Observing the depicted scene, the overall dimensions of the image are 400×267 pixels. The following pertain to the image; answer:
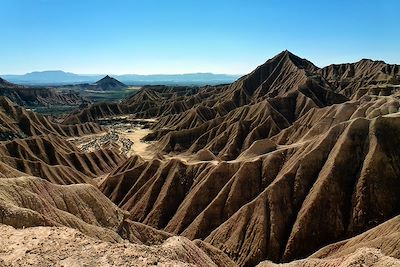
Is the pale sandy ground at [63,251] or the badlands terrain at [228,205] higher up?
the pale sandy ground at [63,251]

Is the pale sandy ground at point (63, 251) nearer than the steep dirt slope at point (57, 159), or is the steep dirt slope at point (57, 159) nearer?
the pale sandy ground at point (63, 251)

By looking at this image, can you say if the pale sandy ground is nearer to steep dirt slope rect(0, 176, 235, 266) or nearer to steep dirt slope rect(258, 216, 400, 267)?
steep dirt slope rect(0, 176, 235, 266)

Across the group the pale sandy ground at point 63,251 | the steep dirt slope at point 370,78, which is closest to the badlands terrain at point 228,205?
the pale sandy ground at point 63,251

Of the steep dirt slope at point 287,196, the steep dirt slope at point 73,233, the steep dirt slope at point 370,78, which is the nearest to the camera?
the steep dirt slope at point 73,233

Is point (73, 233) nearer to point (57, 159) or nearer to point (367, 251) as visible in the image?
point (367, 251)

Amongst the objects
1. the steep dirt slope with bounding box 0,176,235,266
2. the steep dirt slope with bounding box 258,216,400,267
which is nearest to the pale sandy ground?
the steep dirt slope with bounding box 0,176,235,266

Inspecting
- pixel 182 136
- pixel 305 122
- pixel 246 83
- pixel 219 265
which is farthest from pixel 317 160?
pixel 246 83

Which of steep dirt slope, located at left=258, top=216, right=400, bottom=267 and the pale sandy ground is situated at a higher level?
the pale sandy ground

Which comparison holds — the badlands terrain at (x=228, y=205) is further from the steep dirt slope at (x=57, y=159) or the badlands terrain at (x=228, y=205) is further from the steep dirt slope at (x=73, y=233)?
the steep dirt slope at (x=57, y=159)

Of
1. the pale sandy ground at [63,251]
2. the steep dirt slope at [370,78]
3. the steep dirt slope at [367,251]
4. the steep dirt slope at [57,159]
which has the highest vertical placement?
the steep dirt slope at [370,78]

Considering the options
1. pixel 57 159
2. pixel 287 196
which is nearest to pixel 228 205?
pixel 287 196
